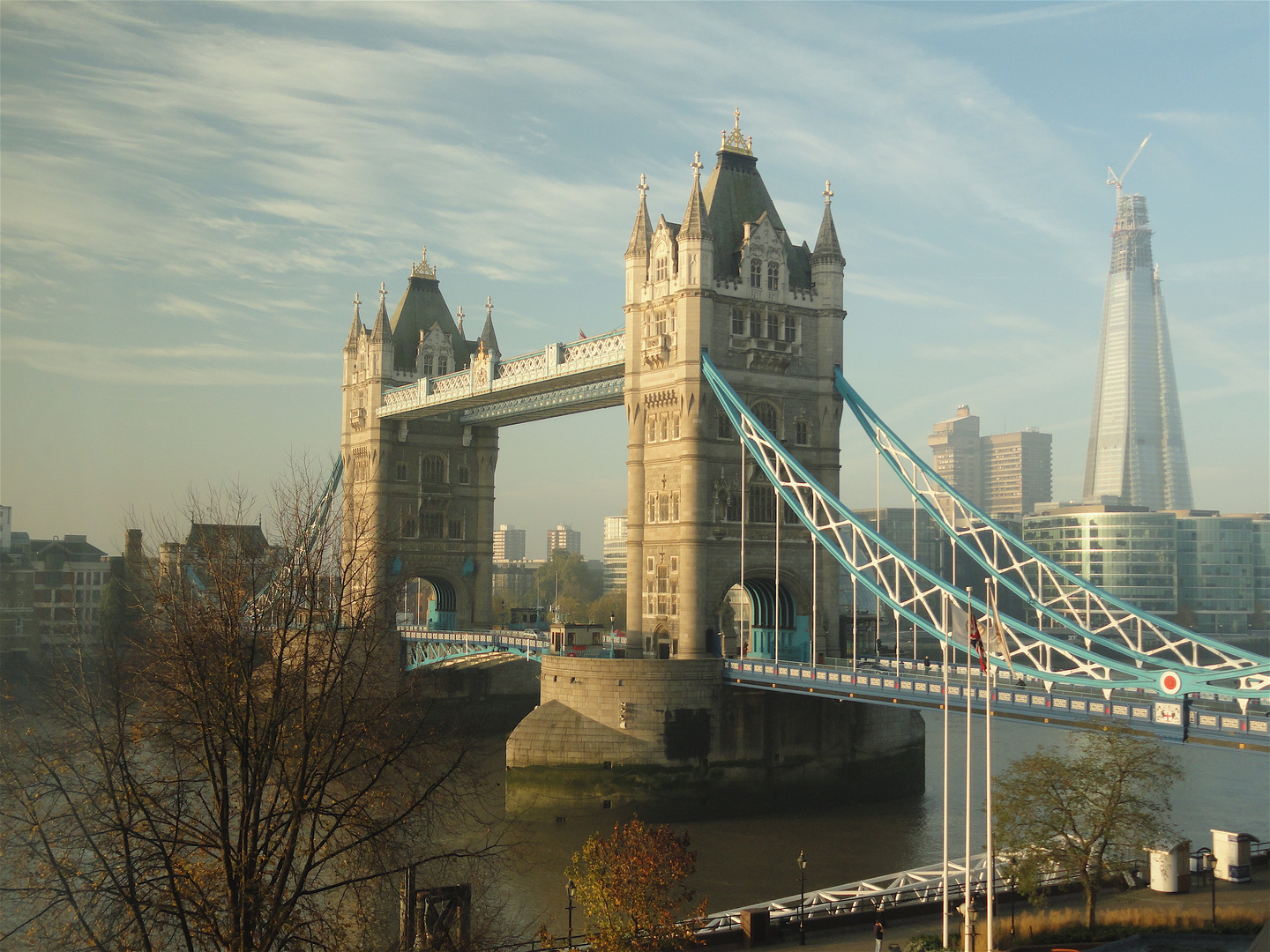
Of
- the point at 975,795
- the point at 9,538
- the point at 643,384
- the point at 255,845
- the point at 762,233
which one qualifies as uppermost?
the point at 762,233

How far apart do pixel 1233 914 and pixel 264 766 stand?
23277mm

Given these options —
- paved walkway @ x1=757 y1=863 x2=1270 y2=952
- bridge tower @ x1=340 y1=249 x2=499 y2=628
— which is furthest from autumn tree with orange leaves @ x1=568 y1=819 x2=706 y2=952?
bridge tower @ x1=340 y1=249 x2=499 y2=628

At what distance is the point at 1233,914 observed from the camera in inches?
1203

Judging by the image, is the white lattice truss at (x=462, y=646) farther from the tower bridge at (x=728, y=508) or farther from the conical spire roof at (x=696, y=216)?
the conical spire roof at (x=696, y=216)

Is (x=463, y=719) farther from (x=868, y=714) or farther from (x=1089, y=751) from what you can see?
(x=1089, y=751)

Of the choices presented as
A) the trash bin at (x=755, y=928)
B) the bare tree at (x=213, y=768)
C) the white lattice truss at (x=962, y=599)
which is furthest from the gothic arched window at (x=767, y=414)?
the bare tree at (x=213, y=768)

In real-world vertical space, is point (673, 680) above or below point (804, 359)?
below

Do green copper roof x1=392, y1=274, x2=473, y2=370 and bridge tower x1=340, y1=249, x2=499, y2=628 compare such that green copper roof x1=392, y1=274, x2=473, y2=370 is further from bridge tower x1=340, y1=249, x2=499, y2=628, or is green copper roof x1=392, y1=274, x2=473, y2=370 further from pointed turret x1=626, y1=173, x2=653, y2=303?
pointed turret x1=626, y1=173, x2=653, y2=303

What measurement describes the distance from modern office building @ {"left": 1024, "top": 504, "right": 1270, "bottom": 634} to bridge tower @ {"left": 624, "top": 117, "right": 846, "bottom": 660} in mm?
85013

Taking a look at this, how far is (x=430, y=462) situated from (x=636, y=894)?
5866cm

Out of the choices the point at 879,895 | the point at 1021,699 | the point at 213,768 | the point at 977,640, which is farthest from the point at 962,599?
the point at 213,768

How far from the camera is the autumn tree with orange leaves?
27.6 metres

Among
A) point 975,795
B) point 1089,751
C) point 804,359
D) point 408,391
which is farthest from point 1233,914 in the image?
point 408,391

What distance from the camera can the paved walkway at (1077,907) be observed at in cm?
3052
